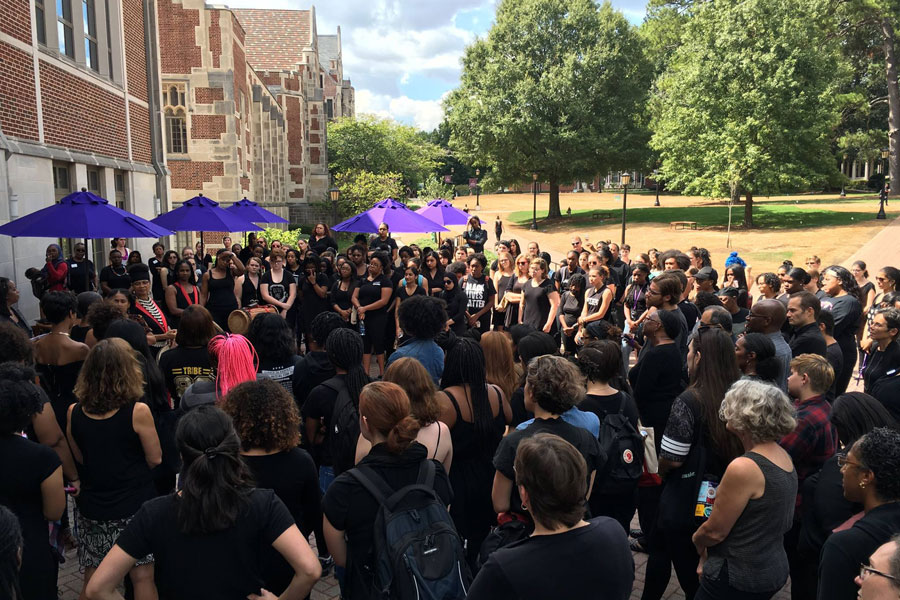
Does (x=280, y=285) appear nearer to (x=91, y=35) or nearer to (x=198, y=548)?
(x=198, y=548)

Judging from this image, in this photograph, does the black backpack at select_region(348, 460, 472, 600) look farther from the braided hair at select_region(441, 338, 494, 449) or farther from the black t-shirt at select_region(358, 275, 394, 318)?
the black t-shirt at select_region(358, 275, 394, 318)

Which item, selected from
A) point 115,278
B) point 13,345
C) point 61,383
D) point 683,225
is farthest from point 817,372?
point 683,225

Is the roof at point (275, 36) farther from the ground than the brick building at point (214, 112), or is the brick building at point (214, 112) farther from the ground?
the roof at point (275, 36)

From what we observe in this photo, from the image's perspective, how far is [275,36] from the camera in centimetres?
5388

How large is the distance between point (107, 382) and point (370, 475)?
175 cm

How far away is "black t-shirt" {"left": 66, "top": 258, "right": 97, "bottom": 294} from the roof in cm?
4500

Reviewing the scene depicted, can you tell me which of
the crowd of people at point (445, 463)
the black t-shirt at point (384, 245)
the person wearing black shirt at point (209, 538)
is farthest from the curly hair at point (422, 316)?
the black t-shirt at point (384, 245)

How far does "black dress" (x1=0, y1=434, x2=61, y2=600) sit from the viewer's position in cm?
324

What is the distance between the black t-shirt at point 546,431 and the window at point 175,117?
28668 mm

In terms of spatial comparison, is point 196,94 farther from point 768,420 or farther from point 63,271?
point 768,420

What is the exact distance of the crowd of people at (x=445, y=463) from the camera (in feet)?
8.36

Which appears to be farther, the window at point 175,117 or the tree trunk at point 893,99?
the tree trunk at point 893,99

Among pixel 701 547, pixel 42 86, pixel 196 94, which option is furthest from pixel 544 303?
pixel 196 94

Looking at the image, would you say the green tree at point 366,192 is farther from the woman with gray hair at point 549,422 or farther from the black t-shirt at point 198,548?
the black t-shirt at point 198,548
